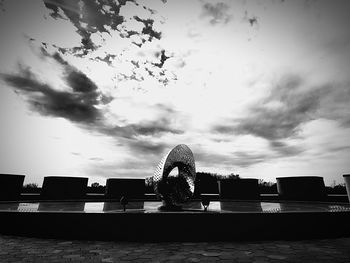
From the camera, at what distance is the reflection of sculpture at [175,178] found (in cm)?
1086

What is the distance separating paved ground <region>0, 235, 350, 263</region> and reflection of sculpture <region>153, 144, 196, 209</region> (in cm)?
436

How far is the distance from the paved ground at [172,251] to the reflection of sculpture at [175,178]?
436 cm

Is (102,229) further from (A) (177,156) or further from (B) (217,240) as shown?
(A) (177,156)

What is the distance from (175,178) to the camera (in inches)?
476

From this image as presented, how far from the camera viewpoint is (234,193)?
62.3 ft

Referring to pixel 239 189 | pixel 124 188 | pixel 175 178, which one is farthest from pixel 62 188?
pixel 239 189

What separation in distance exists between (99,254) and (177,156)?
22.5ft

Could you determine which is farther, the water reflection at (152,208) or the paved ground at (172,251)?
the water reflection at (152,208)

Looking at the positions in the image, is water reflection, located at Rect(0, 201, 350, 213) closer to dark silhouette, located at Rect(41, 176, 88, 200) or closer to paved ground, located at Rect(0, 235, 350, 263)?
paved ground, located at Rect(0, 235, 350, 263)

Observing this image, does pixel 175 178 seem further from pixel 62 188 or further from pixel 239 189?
pixel 62 188

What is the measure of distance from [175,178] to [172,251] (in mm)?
6351

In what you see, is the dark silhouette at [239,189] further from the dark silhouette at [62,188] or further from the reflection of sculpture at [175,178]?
the dark silhouette at [62,188]

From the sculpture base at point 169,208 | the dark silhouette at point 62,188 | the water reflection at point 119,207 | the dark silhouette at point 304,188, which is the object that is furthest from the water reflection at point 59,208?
the dark silhouette at point 304,188

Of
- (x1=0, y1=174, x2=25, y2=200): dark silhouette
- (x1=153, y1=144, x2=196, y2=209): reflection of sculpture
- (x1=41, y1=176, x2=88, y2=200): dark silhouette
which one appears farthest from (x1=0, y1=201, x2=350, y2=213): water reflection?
(x1=41, y1=176, x2=88, y2=200): dark silhouette
